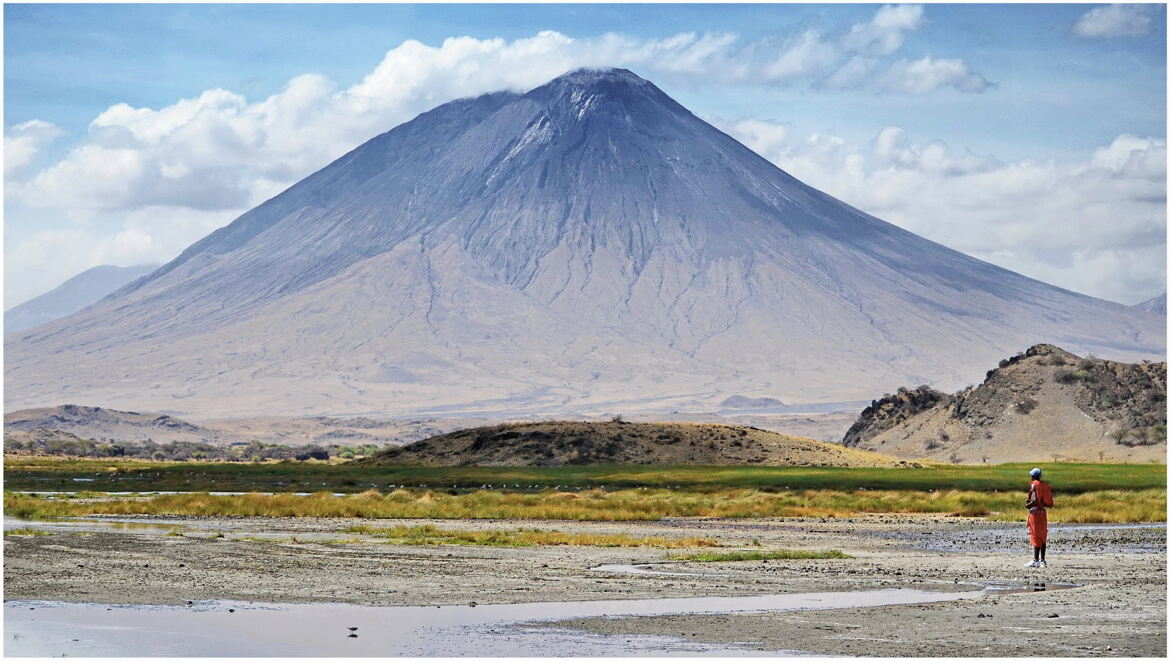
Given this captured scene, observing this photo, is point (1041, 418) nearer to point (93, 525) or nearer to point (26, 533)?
point (93, 525)

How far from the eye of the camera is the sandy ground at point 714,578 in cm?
2045

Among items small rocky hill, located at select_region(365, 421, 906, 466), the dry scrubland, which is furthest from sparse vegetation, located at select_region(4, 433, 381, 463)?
the dry scrubland

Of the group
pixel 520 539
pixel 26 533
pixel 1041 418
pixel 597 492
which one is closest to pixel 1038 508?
pixel 520 539

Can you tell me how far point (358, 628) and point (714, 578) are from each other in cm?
862

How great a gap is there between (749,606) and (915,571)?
6720 mm

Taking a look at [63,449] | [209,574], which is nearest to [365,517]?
[209,574]

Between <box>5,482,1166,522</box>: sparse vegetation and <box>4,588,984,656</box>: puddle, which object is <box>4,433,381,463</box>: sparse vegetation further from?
<box>4,588,984,656</box>: puddle

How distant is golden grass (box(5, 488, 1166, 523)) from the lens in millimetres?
49312

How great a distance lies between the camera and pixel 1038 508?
97.2 ft

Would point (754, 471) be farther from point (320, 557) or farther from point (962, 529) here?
point (320, 557)

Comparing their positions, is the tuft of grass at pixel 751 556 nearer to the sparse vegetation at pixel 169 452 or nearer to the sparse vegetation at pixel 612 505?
the sparse vegetation at pixel 612 505

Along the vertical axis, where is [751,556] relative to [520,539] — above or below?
below

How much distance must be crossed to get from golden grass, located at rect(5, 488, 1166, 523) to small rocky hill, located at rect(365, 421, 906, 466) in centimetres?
3077

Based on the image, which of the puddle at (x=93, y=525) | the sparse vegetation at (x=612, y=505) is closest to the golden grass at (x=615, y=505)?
the sparse vegetation at (x=612, y=505)
